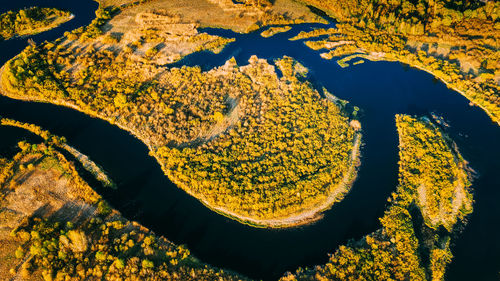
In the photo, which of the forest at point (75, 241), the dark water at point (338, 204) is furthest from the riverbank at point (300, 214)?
the forest at point (75, 241)

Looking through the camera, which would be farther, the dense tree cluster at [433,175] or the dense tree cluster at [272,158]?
the dense tree cluster at [433,175]

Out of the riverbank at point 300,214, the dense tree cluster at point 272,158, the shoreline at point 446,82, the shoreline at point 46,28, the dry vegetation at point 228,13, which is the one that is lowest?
the riverbank at point 300,214

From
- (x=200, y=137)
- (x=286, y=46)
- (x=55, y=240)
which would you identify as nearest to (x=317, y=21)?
(x=286, y=46)

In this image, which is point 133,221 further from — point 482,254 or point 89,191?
point 482,254

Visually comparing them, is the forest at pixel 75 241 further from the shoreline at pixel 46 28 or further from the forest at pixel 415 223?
the shoreline at pixel 46 28

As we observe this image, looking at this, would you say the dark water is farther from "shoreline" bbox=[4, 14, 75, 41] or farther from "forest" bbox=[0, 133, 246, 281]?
"forest" bbox=[0, 133, 246, 281]

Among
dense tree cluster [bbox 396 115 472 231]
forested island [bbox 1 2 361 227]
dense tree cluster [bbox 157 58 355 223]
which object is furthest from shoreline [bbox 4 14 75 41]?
dense tree cluster [bbox 396 115 472 231]
